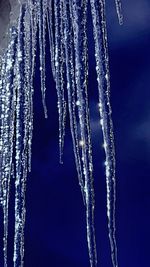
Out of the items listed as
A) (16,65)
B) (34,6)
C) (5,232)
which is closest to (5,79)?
(16,65)

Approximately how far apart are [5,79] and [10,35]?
60 cm

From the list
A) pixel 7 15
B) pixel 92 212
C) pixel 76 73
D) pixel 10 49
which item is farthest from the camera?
pixel 10 49

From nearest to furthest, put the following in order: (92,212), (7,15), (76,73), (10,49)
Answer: (7,15)
(92,212)
(76,73)
(10,49)

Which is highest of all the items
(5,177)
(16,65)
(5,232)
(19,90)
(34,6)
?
Result: (34,6)

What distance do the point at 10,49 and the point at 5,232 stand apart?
68.7 inches

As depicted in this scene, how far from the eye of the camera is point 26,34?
4598mm

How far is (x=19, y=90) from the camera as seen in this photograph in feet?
14.6

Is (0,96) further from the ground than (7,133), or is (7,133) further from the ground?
(0,96)

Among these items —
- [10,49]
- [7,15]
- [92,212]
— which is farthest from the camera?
[10,49]

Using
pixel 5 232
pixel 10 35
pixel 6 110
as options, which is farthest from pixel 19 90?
pixel 5 232

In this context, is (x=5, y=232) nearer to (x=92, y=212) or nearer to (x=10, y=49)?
(x=92, y=212)

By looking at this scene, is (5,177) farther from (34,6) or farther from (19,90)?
(34,6)

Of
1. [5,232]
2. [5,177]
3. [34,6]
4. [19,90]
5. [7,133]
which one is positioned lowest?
[5,232]

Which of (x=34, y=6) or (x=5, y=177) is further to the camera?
(x=34, y=6)
